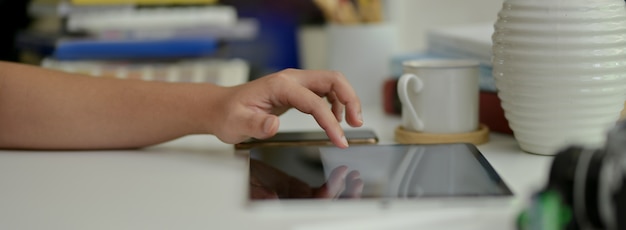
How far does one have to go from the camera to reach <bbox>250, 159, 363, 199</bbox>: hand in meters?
0.68

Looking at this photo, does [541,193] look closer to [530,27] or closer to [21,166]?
[530,27]

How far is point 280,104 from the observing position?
901 mm

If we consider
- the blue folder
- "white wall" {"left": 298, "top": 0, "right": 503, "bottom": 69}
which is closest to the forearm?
the blue folder

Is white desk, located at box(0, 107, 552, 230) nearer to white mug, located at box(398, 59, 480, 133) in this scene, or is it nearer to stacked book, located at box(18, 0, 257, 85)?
white mug, located at box(398, 59, 480, 133)

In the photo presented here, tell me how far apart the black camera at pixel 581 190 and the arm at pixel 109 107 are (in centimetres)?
44

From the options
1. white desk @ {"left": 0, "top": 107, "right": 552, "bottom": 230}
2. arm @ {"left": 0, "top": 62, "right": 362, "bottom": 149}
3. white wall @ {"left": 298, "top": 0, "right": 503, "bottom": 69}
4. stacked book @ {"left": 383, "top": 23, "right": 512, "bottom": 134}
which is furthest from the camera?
white wall @ {"left": 298, "top": 0, "right": 503, "bottom": 69}

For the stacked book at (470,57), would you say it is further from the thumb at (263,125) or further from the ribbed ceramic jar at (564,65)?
the thumb at (263,125)

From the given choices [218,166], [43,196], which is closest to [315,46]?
[218,166]

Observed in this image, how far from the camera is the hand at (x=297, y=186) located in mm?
682

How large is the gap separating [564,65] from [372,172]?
0.20 m

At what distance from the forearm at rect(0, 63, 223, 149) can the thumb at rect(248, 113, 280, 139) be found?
3.9 inches

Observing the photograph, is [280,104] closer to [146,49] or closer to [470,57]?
[470,57]

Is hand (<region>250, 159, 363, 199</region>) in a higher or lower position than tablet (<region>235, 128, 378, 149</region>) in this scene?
higher

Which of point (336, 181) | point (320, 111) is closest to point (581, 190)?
point (336, 181)
